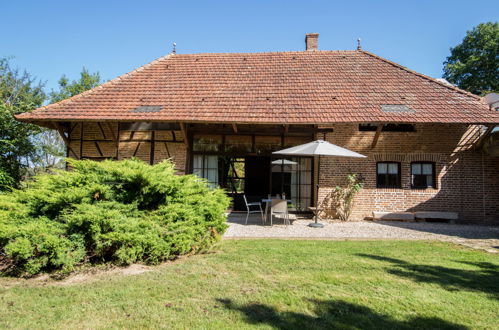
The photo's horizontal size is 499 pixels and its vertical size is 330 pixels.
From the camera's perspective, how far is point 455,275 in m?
3.79

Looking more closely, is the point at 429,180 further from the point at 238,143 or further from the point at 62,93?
the point at 62,93

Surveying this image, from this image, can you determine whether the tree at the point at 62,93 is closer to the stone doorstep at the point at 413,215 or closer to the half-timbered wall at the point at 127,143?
the half-timbered wall at the point at 127,143

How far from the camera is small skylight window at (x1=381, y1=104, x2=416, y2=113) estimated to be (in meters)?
8.84

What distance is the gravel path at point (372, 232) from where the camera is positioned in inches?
242

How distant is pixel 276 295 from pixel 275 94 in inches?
310

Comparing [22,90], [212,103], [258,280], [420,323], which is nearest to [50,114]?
[212,103]

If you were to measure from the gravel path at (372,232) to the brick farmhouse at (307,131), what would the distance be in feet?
3.85

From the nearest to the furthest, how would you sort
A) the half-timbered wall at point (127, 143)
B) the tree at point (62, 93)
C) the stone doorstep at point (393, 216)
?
the stone doorstep at point (393, 216) → the half-timbered wall at point (127, 143) → the tree at point (62, 93)

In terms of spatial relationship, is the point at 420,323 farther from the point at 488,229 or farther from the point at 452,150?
the point at 452,150

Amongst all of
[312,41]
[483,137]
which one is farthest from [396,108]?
[312,41]

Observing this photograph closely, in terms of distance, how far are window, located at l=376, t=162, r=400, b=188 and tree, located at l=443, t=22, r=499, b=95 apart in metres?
18.5

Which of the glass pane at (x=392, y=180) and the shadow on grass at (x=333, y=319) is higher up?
the glass pane at (x=392, y=180)

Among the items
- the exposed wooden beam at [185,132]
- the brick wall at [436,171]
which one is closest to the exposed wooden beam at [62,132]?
the exposed wooden beam at [185,132]

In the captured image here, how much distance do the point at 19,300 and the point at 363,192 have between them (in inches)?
336
